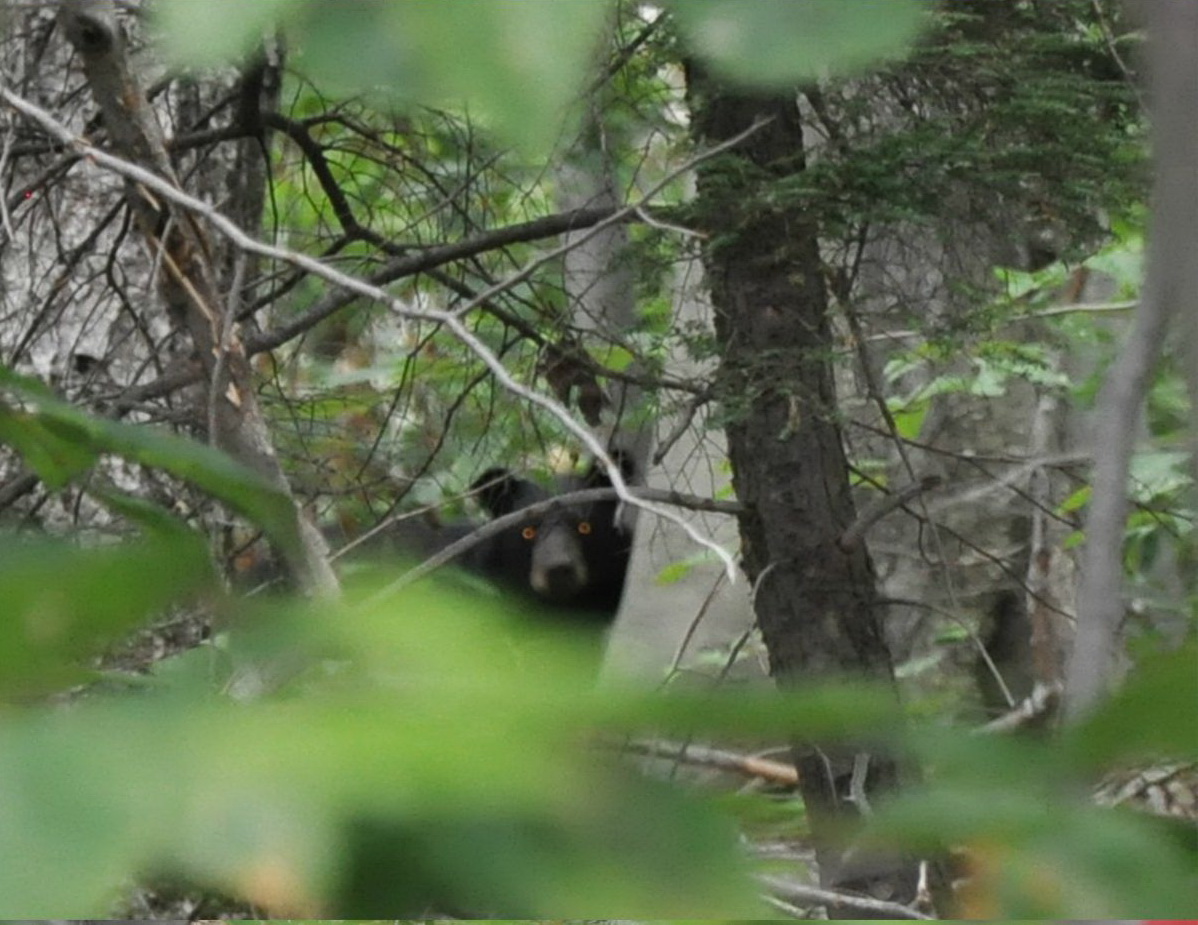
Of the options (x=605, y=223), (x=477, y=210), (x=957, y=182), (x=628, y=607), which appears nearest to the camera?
(x=605, y=223)

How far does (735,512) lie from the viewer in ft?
9.24

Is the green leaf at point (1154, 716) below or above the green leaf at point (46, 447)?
below

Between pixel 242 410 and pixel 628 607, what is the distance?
398 centimetres

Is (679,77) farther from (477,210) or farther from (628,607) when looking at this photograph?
(628,607)

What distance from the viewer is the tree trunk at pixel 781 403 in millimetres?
2508

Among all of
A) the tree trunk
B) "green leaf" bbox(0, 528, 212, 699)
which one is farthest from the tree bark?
"green leaf" bbox(0, 528, 212, 699)

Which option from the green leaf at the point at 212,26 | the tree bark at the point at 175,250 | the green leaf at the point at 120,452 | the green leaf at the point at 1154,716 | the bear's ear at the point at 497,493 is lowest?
the green leaf at the point at 1154,716

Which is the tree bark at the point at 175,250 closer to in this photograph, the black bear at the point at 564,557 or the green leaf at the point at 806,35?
the green leaf at the point at 806,35

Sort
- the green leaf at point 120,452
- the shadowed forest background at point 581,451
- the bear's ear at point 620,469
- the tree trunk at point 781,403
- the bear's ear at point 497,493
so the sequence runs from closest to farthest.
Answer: the shadowed forest background at point 581,451
the green leaf at point 120,452
the tree trunk at point 781,403
the bear's ear at point 620,469
the bear's ear at point 497,493

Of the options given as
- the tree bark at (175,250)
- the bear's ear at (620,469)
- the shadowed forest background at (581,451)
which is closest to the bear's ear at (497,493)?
the shadowed forest background at (581,451)

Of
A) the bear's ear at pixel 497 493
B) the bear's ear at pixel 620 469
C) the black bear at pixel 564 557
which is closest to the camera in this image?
the bear's ear at pixel 620 469

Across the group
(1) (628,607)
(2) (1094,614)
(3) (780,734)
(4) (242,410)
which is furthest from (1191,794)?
(1) (628,607)

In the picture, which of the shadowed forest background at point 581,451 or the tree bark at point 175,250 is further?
the tree bark at point 175,250

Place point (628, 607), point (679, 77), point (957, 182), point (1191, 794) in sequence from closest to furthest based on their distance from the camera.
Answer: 1. point (1191, 794)
2. point (957, 182)
3. point (679, 77)
4. point (628, 607)
